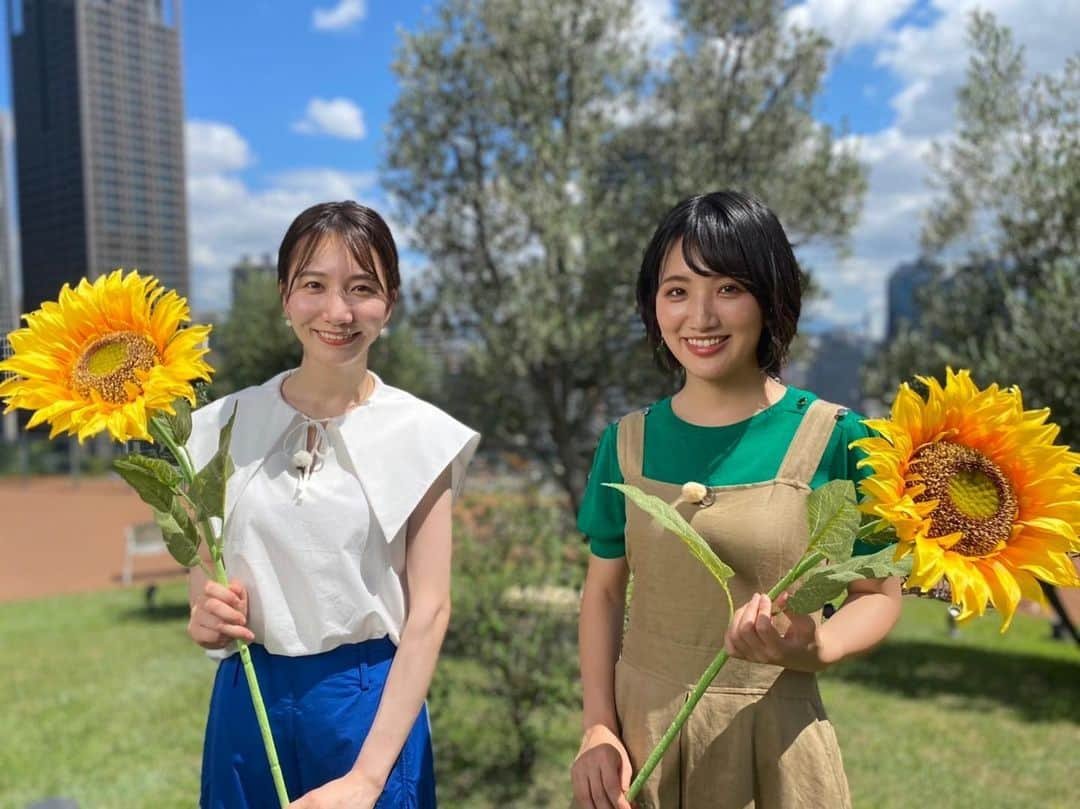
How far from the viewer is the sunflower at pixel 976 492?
3.78ft

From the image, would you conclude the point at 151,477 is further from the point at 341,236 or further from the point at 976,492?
the point at 976,492

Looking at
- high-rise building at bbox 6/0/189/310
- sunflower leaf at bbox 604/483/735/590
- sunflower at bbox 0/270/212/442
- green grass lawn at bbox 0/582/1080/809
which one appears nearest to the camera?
sunflower leaf at bbox 604/483/735/590

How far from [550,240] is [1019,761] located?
6112mm

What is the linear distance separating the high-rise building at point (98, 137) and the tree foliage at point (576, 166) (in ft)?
50.2

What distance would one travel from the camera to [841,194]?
9305mm

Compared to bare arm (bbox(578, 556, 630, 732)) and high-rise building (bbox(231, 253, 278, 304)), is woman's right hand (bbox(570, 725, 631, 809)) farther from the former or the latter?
high-rise building (bbox(231, 253, 278, 304))

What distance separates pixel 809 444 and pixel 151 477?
115 centimetres

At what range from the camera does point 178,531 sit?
1455 millimetres

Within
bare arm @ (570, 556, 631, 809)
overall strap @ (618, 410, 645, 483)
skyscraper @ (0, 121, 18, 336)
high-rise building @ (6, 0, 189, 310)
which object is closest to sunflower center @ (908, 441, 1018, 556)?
overall strap @ (618, 410, 645, 483)

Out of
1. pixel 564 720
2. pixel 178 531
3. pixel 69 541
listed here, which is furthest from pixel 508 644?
pixel 69 541

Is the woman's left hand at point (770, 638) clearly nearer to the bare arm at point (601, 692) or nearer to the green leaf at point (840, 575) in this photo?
the green leaf at point (840, 575)

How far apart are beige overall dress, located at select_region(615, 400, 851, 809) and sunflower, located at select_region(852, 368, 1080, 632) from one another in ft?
1.14

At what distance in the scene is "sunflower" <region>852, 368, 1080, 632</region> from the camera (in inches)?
45.4

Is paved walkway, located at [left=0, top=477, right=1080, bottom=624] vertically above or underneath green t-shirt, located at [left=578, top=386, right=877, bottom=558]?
underneath
